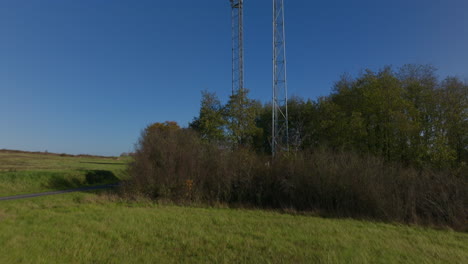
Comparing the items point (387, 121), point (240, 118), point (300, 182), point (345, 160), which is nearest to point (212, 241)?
point (300, 182)

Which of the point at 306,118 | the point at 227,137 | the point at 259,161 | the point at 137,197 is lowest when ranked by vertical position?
the point at 137,197

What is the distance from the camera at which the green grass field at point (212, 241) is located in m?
6.04

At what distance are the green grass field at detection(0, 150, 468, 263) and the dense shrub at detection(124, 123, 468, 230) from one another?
255cm

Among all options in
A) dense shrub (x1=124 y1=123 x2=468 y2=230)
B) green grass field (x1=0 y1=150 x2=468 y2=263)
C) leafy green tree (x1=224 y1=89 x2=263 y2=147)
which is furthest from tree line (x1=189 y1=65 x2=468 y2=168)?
green grass field (x1=0 y1=150 x2=468 y2=263)

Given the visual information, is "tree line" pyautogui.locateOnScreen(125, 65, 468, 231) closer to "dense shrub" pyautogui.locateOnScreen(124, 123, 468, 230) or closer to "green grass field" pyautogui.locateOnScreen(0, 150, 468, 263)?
"dense shrub" pyautogui.locateOnScreen(124, 123, 468, 230)

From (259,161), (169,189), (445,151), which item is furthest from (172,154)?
Result: (445,151)

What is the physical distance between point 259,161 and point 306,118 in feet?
44.3

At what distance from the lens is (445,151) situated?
1805 centimetres

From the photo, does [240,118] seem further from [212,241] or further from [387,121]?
[212,241]

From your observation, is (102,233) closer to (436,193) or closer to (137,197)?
(137,197)

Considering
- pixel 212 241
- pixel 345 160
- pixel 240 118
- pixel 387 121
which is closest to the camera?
pixel 212 241

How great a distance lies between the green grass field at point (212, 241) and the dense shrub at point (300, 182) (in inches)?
100

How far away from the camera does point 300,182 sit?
14531mm

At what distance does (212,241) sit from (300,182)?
27.9 feet
